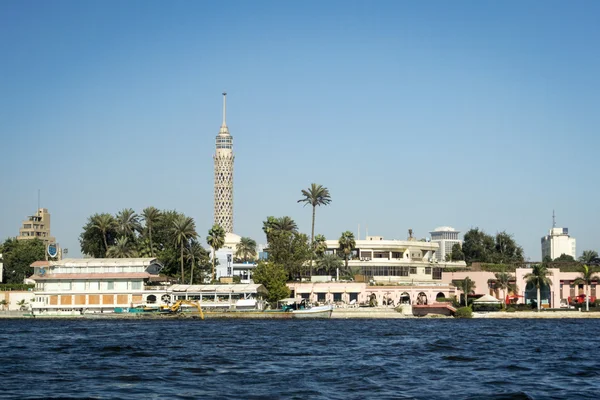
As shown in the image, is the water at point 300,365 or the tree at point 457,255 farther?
the tree at point 457,255

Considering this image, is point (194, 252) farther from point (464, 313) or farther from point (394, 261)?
point (464, 313)

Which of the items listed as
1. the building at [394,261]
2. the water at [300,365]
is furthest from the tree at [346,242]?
the water at [300,365]

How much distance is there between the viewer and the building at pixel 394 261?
488 ft

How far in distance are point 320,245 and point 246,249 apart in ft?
150

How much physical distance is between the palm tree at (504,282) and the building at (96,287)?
48.9m

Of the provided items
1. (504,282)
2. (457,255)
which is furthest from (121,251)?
(457,255)

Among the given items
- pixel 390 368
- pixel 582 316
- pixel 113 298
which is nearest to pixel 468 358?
pixel 390 368

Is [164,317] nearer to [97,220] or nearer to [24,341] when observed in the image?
[97,220]

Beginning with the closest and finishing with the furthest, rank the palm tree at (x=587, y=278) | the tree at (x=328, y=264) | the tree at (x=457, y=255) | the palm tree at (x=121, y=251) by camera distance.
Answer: the palm tree at (x=587, y=278)
the palm tree at (x=121, y=251)
the tree at (x=328, y=264)
the tree at (x=457, y=255)

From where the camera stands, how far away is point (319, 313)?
118 m

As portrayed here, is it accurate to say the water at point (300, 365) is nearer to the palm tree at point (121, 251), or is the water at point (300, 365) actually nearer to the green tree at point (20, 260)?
the palm tree at point (121, 251)

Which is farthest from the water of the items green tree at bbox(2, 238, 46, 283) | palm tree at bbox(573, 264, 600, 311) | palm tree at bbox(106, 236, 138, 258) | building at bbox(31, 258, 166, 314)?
green tree at bbox(2, 238, 46, 283)

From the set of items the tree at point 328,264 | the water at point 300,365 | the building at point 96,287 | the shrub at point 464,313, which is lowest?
the water at point 300,365

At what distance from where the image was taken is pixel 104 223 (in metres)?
148
